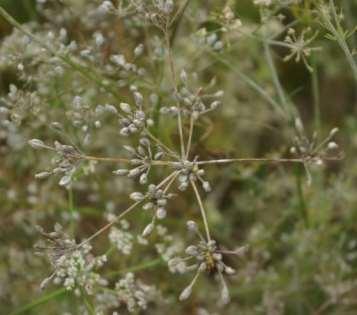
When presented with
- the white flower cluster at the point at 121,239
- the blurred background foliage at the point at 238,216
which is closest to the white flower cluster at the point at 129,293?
the white flower cluster at the point at 121,239

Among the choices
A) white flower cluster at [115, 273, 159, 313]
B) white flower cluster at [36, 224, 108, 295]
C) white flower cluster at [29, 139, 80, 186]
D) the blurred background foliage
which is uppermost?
white flower cluster at [29, 139, 80, 186]

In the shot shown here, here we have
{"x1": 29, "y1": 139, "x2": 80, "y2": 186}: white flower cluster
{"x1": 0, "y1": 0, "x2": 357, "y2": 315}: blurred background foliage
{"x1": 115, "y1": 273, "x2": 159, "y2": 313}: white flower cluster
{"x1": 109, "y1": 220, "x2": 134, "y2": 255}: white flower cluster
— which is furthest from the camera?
{"x1": 0, "y1": 0, "x2": 357, "y2": 315}: blurred background foliage

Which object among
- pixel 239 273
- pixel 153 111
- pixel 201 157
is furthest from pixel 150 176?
pixel 239 273

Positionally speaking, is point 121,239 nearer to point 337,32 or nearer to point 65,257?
point 65,257

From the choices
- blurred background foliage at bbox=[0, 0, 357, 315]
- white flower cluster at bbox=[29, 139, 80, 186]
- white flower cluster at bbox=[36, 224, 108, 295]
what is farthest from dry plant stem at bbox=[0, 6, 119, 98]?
white flower cluster at bbox=[36, 224, 108, 295]

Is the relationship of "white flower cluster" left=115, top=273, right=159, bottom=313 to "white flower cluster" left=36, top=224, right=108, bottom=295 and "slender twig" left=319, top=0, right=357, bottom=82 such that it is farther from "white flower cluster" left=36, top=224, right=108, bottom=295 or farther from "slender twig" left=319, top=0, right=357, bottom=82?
"slender twig" left=319, top=0, right=357, bottom=82

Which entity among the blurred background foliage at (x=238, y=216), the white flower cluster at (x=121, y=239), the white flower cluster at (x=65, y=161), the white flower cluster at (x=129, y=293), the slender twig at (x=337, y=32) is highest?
the slender twig at (x=337, y=32)

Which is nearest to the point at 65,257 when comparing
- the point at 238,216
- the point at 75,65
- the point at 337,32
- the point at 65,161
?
the point at 65,161

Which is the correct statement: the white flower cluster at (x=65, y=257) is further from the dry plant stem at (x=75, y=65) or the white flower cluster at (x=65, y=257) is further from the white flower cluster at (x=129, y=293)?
the dry plant stem at (x=75, y=65)
